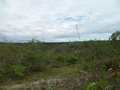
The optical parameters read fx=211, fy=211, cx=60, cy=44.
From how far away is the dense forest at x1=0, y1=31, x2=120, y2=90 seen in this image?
10.9 ft

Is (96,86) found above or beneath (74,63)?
above

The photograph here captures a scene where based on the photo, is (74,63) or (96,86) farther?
(74,63)

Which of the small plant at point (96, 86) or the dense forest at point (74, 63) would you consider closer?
the small plant at point (96, 86)

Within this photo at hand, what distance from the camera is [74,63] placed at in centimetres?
705

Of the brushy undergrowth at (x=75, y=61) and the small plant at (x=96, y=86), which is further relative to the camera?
the brushy undergrowth at (x=75, y=61)

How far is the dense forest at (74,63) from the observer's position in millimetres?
3310

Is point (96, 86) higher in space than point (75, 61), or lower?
higher

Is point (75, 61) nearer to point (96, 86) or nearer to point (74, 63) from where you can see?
point (74, 63)

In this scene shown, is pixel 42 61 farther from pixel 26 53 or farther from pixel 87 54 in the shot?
pixel 87 54

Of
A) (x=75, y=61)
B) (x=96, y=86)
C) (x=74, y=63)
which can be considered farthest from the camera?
(x=75, y=61)

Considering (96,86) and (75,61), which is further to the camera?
(75,61)

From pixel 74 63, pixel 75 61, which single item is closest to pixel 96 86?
pixel 74 63

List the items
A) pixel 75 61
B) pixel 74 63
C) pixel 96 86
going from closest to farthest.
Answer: pixel 96 86 → pixel 74 63 → pixel 75 61


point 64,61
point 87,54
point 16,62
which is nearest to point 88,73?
point 87,54
